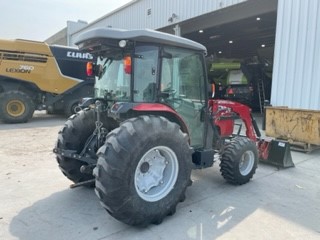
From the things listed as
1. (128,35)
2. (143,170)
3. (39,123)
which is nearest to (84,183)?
(143,170)

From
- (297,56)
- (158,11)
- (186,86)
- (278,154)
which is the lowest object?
(278,154)

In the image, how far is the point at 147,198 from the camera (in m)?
3.03

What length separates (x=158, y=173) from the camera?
325 centimetres

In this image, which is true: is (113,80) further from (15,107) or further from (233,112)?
(15,107)

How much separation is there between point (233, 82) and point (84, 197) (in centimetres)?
1041

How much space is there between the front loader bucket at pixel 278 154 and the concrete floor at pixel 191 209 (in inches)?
4.7

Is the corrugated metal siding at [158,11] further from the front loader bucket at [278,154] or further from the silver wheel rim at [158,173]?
the silver wheel rim at [158,173]

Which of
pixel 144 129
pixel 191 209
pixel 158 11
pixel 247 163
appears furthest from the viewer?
pixel 158 11

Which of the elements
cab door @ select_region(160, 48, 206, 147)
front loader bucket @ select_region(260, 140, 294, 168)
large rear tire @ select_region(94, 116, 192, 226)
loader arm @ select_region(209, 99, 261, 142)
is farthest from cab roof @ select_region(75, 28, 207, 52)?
front loader bucket @ select_region(260, 140, 294, 168)

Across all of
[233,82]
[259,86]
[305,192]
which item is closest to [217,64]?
[233,82]

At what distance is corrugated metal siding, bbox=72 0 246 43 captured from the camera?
32.4 ft

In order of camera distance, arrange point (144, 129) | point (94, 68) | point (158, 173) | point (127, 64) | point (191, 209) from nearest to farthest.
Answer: point (144, 129), point (127, 64), point (158, 173), point (191, 209), point (94, 68)

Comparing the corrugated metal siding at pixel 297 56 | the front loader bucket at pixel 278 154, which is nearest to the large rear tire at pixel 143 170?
the front loader bucket at pixel 278 154

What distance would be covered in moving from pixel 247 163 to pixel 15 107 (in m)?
8.27
